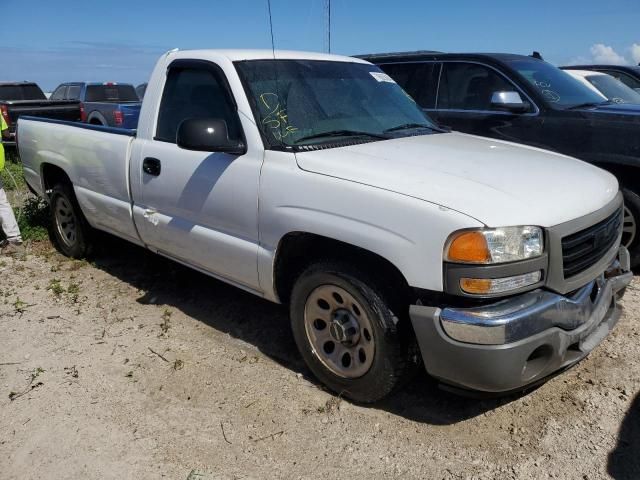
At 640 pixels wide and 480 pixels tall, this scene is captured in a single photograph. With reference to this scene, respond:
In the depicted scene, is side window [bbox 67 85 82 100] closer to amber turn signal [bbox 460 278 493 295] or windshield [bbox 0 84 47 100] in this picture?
→ windshield [bbox 0 84 47 100]

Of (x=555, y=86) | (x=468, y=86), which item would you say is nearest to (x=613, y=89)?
(x=555, y=86)

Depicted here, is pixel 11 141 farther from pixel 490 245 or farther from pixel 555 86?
pixel 490 245

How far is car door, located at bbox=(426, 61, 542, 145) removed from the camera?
5340 millimetres

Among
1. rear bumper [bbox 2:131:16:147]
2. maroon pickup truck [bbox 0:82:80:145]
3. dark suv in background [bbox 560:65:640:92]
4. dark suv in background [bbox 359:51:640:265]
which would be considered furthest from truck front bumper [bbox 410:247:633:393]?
rear bumper [bbox 2:131:16:147]

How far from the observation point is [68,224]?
18.6 ft

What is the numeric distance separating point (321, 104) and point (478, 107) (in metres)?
2.70

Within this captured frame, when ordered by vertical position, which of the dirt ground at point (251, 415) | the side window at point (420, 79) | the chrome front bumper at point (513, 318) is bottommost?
the dirt ground at point (251, 415)

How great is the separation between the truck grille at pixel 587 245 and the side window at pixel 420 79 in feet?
10.5

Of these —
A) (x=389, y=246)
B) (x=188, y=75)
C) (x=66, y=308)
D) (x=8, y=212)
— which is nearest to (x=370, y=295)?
(x=389, y=246)

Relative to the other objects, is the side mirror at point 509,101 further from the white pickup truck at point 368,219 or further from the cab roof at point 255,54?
the cab roof at point 255,54

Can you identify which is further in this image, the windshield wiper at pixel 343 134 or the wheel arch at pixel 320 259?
the windshield wiper at pixel 343 134

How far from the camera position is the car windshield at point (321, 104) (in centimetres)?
340

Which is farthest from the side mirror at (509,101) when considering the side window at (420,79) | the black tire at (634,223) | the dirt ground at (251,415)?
the dirt ground at (251,415)

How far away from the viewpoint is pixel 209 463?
276 centimetres
